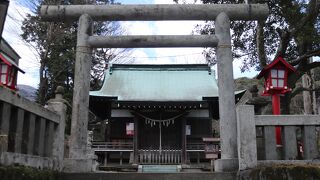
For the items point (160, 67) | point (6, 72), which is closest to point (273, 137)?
point (6, 72)

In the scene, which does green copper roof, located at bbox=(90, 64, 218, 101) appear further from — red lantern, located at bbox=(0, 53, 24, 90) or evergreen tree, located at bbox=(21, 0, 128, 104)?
red lantern, located at bbox=(0, 53, 24, 90)

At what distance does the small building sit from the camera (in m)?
19.0

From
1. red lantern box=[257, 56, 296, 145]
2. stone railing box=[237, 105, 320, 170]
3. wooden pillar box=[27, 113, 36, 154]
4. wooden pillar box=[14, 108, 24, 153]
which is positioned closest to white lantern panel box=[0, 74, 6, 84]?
wooden pillar box=[27, 113, 36, 154]

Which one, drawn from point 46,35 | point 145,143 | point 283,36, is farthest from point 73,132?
point 46,35

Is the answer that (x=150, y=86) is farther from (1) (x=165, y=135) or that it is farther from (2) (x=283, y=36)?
(2) (x=283, y=36)

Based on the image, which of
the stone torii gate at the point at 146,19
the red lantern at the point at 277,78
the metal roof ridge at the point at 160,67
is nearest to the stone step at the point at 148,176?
the stone torii gate at the point at 146,19

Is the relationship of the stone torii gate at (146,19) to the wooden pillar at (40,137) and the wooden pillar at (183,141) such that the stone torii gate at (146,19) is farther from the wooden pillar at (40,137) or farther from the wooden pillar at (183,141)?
the wooden pillar at (183,141)

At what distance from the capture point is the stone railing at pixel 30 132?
545 cm

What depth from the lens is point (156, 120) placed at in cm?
1936

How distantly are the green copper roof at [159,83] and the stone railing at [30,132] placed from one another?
11271 millimetres

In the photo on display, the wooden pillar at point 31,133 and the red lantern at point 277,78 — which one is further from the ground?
the red lantern at point 277,78

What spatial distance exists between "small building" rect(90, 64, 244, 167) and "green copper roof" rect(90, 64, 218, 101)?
Answer: 0.18 feet

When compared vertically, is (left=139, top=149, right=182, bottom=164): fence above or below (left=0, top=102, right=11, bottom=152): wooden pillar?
below

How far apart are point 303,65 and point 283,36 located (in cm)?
147
